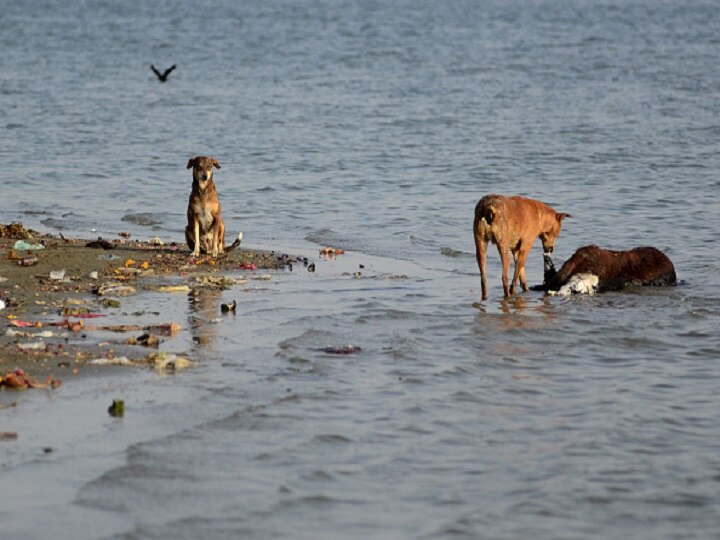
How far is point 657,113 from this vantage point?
28.7m

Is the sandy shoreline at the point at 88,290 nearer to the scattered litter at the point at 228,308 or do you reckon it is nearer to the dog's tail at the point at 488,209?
the scattered litter at the point at 228,308

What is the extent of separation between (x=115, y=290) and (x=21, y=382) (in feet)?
11.0

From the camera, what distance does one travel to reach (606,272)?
1312 centimetres

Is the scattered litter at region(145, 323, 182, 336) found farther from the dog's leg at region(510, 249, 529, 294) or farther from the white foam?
the white foam

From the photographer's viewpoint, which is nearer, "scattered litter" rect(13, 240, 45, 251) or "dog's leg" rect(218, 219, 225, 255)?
"scattered litter" rect(13, 240, 45, 251)

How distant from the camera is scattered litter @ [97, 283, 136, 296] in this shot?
12.0 meters

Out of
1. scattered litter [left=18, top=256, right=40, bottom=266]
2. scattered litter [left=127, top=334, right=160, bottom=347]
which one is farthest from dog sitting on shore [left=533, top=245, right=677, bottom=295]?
scattered litter [left=18, top=256, right=40, bottom=266]

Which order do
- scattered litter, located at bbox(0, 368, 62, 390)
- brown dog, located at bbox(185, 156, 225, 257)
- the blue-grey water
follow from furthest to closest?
brown dog, located at bbox(185, 156, 225, 257) → scattered litter, located at bbox(0, 368, 62, 390) → the blue-grey water

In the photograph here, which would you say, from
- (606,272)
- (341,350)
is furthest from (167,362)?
(606,272)

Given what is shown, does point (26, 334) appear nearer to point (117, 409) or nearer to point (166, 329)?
point (166, 329)

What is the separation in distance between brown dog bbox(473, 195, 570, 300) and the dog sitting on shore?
0.41 m

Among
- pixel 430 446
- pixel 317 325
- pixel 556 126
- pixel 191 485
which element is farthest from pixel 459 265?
pixel 556 126

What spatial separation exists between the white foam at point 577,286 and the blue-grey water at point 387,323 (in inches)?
9.0

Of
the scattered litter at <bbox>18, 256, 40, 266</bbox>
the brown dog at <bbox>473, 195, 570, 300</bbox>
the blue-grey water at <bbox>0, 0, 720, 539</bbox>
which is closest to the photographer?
the blue-grey water at <bbox>0, 0, 720, 539</bbox>
